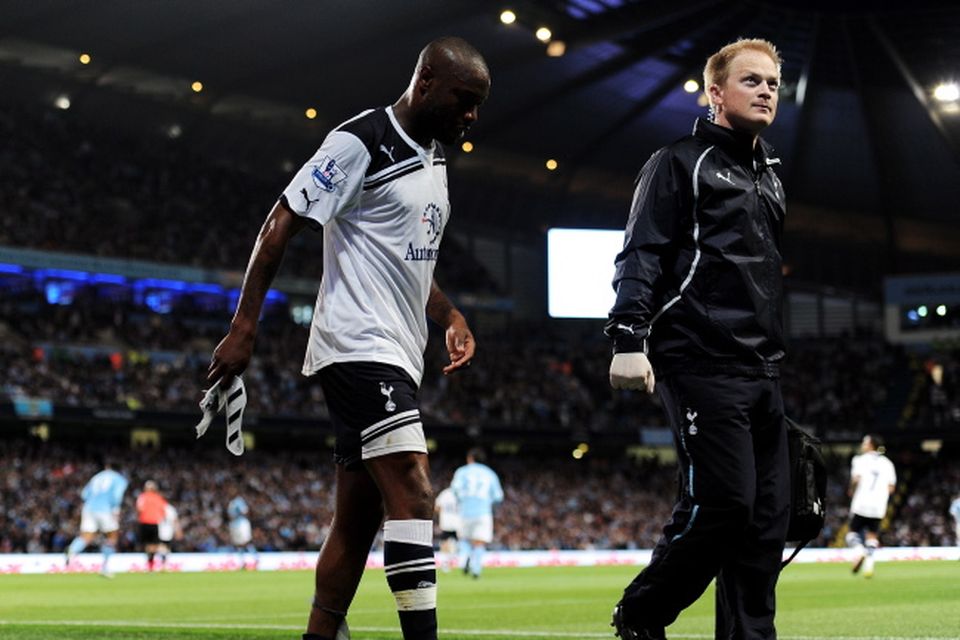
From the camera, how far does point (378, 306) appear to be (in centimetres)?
556

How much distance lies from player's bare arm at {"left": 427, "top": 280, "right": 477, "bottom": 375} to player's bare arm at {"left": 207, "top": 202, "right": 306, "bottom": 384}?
0.88m

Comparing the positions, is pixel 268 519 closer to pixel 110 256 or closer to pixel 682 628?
pixel 110 256

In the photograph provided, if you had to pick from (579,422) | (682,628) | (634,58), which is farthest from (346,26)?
(682,628)

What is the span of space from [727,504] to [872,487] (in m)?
17.2

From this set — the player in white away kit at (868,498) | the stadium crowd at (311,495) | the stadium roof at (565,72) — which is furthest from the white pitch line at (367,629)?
the stadium roof at (565,72)

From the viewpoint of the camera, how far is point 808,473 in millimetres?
5844

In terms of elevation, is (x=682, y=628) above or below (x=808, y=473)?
below

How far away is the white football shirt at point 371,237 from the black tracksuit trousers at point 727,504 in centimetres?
107

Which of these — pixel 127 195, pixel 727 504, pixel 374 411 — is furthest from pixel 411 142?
pixel 127 195

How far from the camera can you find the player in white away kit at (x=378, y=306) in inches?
211

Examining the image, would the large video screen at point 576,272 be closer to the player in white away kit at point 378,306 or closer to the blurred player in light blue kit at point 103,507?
the blurred player in light blue kit at point 103,507

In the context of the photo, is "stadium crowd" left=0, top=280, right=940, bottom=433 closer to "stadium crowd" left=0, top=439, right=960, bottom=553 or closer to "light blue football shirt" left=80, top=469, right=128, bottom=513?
"stadium crowd" left=0, top=439, right=960, bottom=553

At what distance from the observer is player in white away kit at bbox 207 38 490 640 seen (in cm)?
537

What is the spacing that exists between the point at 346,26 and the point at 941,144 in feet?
68.8
